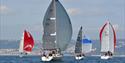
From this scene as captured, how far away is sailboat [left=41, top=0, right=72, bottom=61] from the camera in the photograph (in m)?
141

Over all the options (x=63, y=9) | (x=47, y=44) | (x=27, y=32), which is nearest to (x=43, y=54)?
(x=47, y=44)

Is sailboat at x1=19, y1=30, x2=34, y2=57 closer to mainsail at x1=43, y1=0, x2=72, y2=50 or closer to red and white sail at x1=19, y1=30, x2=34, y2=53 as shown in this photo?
red and white sail at x1=19, y1=30, x2=34, y2=53

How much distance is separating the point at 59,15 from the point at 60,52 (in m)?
8.51

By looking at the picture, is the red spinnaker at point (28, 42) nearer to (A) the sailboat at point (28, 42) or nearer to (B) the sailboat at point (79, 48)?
(A) the sailboat at point (28, 42)

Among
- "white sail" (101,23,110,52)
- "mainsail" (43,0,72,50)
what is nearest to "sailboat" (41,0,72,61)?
"mainsail" (43,0,72,50)

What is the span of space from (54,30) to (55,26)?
95cm

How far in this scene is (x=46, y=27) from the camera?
142 meters

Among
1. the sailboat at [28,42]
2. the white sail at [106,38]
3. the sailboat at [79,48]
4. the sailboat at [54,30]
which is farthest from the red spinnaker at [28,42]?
the white sail at [106,38]

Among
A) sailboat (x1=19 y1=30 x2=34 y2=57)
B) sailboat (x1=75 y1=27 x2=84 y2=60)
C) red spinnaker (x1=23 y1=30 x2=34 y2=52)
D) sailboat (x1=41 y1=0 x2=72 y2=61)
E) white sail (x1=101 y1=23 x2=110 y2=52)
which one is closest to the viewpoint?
sailboat (x1=41 y1=0 x2=72 y2=61)

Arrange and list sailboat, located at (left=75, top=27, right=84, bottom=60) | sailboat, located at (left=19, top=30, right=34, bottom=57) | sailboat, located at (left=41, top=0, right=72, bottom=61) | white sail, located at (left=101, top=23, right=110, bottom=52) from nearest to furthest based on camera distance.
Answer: sailboat, located at (left=41, top=0, right=72, bottom=61) → sailboat, located at (left=19, top=30, right=34, bottom=57) → white sail, located at (left=101, top=23, right=110, bottom=52) → sailboat, located at (left=75, top=27, right=84, bottom=60)

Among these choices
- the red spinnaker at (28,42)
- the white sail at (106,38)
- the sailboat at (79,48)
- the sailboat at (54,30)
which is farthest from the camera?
the sailboat at (79,48)

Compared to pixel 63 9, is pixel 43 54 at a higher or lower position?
lower

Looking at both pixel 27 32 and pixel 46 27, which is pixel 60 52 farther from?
pixel 27 32

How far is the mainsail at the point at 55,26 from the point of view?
5571 inches
